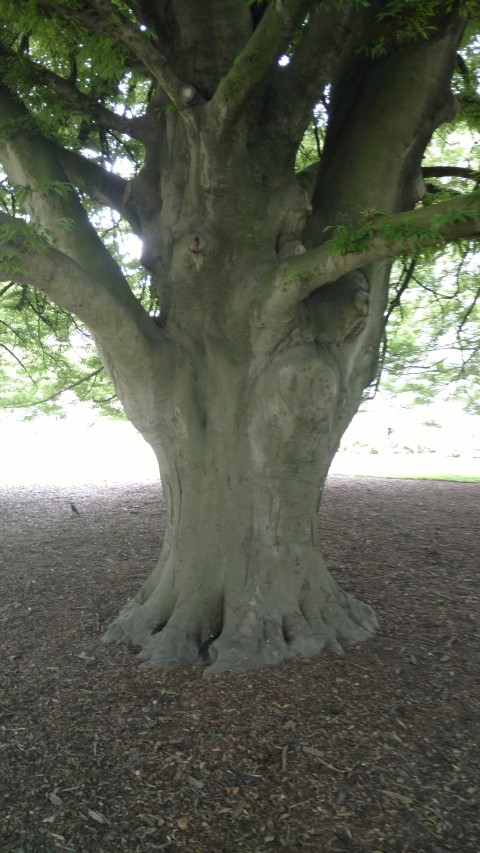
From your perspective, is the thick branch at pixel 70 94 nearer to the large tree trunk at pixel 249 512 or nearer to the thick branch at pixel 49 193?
the thick branch at pixel 49 193

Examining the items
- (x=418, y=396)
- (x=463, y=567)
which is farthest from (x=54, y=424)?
(x=463, y=567)

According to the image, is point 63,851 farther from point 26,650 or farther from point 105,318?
point 105,318

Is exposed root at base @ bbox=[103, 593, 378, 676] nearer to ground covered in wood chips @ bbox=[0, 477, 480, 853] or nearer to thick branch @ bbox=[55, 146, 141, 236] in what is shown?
ground covered in wood chips @ bbox=[0, 477, 480, 853]

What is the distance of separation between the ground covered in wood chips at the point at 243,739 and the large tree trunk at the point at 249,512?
259 mm

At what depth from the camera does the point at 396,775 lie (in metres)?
3.15

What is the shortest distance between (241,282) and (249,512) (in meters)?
1.58

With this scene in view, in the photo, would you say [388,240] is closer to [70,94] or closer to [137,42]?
[137,42]

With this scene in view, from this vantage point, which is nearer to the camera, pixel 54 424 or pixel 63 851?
pixel 63 851

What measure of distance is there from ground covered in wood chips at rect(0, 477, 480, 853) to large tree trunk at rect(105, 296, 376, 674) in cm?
26

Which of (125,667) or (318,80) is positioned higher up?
(318,80)

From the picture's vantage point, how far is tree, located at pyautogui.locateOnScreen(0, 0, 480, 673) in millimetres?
4203

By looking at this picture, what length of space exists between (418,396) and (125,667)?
1019 centimetres

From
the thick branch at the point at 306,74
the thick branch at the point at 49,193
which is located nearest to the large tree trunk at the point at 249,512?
the thick branch at the point at 49,193

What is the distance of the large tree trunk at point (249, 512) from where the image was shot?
428cm
